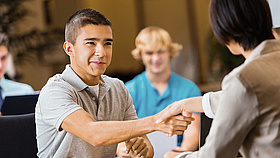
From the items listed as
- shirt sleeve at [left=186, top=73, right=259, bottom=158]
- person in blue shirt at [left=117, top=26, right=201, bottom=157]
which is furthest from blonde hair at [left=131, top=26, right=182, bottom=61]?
shirt sleeve at [left=186, top=73, right=259, bottom=158]

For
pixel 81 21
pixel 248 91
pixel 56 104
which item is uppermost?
pixel 81 21

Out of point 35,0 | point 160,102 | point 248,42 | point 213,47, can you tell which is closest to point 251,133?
point 248,42

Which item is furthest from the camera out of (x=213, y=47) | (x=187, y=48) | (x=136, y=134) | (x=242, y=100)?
(x=187, y=48)

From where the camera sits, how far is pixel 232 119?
44.3 inches

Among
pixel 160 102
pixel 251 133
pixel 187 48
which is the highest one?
pixel 251 133

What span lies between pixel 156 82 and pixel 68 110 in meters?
1.80

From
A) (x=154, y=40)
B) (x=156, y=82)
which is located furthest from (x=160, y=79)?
(x=154, y=40)

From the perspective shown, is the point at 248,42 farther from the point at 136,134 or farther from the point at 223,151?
the point at 136,134

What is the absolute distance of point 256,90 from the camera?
1.11 meters

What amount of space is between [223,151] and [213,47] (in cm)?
538

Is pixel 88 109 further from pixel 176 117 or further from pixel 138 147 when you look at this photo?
pixel 176 117

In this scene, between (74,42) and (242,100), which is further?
(74,42)

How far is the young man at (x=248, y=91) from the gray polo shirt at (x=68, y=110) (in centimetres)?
57

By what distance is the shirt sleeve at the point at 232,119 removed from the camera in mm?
1108
